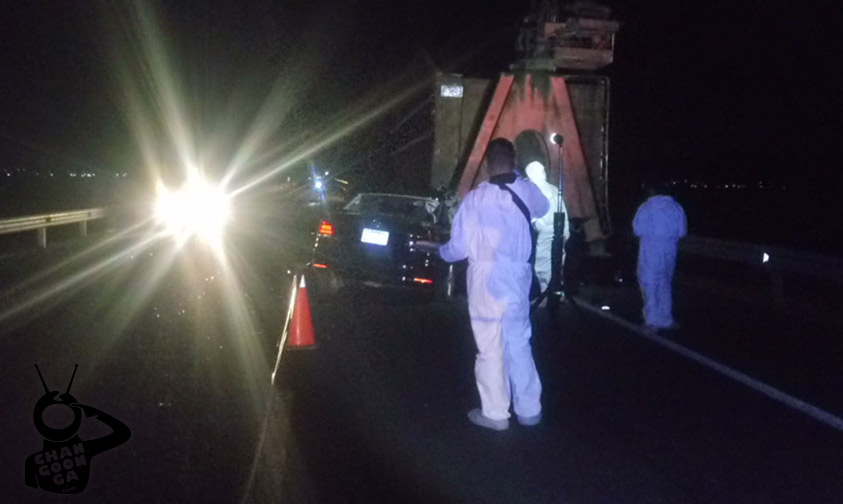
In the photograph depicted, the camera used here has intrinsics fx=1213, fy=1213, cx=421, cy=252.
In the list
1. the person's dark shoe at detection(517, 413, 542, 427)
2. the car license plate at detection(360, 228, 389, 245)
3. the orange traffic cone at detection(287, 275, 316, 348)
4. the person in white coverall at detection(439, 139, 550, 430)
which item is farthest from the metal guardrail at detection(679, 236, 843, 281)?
the person in white coverall at detection(439, 139, 550, 430)

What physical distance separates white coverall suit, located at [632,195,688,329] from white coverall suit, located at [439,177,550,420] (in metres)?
5.19

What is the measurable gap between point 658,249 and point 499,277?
5.59 meters

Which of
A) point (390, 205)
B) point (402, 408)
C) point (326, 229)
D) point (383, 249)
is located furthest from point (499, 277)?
point (390, 205)

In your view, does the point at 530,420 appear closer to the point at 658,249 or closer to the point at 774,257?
the point at 658,249

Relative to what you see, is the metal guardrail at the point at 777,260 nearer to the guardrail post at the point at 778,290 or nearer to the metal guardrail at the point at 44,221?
the guardrail post at the point at 778,290

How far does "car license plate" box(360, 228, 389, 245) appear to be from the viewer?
13859mm

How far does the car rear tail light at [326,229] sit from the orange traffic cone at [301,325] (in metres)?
3.49

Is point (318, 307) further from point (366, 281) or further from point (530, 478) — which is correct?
point (530, 478)

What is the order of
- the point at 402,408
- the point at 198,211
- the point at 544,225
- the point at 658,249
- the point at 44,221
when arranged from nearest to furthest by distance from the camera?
the point at 402,408, the point at 544,225, the point at 658,249, the point at 44,221, the point at 198,211

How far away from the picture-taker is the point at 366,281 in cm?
1406

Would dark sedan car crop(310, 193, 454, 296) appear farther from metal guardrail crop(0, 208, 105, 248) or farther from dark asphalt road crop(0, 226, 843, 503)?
metal guardrail crop(0, 208, 105, 248)

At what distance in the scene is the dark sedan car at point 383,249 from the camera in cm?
1377

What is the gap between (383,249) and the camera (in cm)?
1387

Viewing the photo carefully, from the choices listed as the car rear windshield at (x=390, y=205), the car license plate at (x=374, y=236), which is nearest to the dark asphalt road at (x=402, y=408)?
the car license plate at (x=374, y=236)
